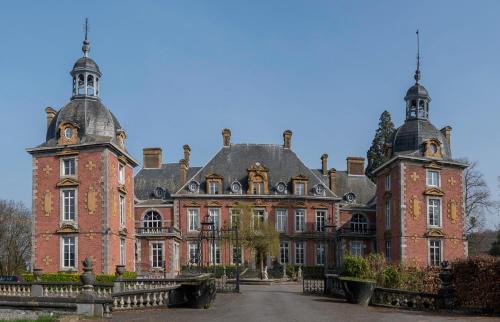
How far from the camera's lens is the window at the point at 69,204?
108ft

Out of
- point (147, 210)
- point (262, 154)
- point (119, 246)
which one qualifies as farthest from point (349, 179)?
point (119, 246)

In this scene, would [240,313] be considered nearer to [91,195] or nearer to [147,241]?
[91,195]

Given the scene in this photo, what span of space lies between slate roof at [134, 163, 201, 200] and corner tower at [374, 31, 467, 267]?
59.6ft

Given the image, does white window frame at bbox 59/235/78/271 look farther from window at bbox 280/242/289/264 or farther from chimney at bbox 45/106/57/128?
window at bbox 280/242/289/264

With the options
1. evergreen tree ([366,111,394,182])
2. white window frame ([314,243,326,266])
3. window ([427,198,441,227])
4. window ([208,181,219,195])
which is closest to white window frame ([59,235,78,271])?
window ([208,181,219,195])

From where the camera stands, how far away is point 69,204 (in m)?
33.1

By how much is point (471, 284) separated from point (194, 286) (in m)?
8.13

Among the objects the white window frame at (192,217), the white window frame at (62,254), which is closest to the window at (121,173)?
the white window frame at (62,254)

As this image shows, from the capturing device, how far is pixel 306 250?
Answer: 49438 millimetres

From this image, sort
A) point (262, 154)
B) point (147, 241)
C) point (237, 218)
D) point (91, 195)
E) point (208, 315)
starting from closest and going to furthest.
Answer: point (208, 315) → point (91, 195) → point (147, 241) → point (237, 218) → point (262, 154)

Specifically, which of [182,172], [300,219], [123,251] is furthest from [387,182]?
[123,251]

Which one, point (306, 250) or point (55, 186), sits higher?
point (55, 186)

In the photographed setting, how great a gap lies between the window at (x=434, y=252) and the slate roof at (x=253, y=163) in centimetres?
1255

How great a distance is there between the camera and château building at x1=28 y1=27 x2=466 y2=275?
32906mm
